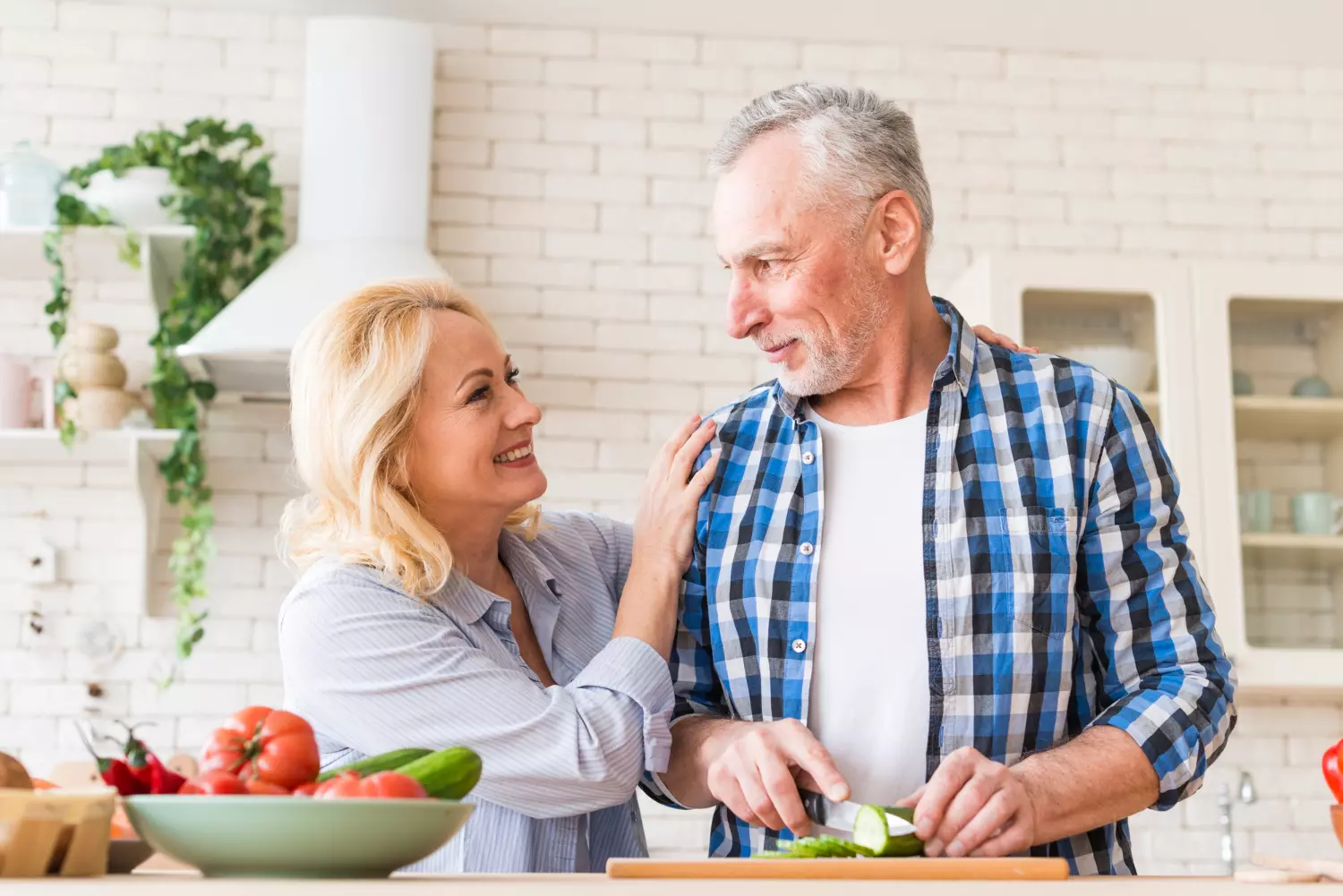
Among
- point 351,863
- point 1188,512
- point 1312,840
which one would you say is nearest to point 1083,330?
point 1188,512

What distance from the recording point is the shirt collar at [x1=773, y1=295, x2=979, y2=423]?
1.90 meters

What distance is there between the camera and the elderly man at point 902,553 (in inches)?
66.7

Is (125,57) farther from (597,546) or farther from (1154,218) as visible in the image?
(1154,218)

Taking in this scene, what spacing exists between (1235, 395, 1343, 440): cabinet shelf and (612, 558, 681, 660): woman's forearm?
216 centimetres

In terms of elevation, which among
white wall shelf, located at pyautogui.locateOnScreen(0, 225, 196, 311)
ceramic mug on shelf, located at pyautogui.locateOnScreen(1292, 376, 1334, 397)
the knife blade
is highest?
white wall shelf, located at pyautogui.locateOnScreen(0, 225, 196, 311)

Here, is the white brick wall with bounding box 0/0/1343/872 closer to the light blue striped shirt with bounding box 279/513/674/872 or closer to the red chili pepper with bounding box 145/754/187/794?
the light blue striped shirt with bounding box 279/513/674/872

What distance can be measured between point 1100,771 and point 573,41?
2.88m

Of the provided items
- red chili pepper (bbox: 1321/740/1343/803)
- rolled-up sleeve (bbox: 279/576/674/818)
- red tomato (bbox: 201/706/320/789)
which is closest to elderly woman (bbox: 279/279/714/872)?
rolled-up sleeve (bbox: 279/576/674/818)

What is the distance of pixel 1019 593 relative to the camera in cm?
175

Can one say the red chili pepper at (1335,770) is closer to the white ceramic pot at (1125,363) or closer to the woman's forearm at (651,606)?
the woman's forearm at (651,606)

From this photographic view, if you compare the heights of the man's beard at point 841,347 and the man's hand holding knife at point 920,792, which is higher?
the man's beard at point 841,347

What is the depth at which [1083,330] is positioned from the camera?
3527 mm

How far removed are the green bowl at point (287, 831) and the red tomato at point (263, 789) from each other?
64mm

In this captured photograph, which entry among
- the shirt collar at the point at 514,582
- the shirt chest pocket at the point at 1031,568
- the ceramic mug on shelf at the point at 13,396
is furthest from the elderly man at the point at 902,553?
the ceramic mug on shelf at the point at 13,396
